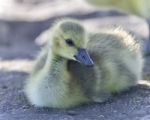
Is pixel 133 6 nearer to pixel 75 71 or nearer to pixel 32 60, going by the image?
pixel 32 60

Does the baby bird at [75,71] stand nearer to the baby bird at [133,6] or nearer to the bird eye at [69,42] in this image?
the bird eye at [69,42]

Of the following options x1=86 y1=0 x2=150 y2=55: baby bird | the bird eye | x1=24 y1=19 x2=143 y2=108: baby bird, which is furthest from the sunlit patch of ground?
the bird eye

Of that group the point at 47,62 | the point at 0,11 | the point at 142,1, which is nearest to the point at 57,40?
the point at 47,62

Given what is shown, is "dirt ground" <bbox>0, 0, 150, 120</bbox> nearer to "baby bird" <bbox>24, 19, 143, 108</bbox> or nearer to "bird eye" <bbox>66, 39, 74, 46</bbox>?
"baby bird" <bbox>24, 19, 143, 108</bbox>

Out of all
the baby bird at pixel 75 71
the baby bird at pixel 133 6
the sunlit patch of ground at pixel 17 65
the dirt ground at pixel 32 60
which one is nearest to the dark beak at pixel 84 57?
the baby bird at pixel 75 71

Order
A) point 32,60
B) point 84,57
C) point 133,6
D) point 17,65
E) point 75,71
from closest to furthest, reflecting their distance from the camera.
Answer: point 84,57, point 75,71, point 17,65, point 32,60, point 133,6

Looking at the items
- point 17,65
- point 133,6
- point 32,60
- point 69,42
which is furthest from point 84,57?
point 133,6

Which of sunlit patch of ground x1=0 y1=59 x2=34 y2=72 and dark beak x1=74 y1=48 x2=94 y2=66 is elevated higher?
sunlit patch of ground x1=0 y1=59 x2=34 y2=72
